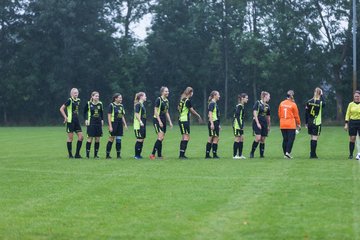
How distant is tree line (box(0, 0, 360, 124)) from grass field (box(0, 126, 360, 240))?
143 ft

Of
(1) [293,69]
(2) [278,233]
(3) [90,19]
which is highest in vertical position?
(3) [90,19]

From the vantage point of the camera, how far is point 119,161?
816 inches

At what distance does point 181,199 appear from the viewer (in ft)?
40.2

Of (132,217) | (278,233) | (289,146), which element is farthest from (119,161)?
(278,233)

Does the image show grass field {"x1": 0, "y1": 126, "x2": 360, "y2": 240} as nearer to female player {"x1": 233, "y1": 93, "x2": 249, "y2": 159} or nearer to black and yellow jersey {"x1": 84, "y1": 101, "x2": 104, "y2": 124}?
female player {"x1": 233, "y1": 93, "x2": 249, "y2": 159}

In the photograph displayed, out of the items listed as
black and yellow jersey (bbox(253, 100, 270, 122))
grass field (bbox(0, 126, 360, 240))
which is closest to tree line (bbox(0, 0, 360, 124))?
black and yellow jersey (bbox(253, 100, 270, 122))

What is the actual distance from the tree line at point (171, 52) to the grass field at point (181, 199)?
4369 cm

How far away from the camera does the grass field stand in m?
9.53

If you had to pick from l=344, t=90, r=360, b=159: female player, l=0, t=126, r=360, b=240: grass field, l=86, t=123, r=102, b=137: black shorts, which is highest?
l=344, t=90, r=360, b=159: female player

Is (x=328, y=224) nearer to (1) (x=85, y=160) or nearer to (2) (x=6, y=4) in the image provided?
(1) (x=85, y=160)

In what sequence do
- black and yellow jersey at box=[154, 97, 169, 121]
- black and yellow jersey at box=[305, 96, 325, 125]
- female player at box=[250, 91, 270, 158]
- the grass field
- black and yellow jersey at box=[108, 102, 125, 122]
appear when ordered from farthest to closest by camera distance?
black and yellow jersey at box=[108, 102, 125, 122] → female player at box=[250, 91, 270, 158] → black and yellow jersey at box=[154, 97, 169, 121] → black and yellow jersey at box=[305, 96, 325, 125] → the grass field

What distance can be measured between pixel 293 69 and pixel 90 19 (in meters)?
17.6

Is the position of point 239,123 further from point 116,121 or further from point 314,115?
point 116,121

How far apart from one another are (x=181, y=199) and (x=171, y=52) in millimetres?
57809
